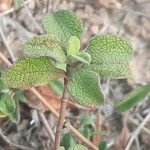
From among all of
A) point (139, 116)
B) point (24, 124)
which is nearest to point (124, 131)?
point (139, 116)

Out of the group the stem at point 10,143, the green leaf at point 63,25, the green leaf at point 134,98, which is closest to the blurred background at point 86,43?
the stem at point 10,143

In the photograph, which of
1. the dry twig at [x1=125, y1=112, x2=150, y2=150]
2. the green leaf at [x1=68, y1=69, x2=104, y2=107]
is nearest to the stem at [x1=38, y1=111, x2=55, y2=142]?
the dry twig at [x1=125, y1=112, x2=150, y2=150]

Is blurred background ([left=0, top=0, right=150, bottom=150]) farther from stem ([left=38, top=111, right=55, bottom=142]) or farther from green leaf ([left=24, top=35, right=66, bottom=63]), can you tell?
green leaf ([left=24, top=35, right=66, bottom=63])

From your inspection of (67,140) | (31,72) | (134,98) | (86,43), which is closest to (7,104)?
(67,140)

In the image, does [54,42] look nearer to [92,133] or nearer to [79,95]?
[79,95]

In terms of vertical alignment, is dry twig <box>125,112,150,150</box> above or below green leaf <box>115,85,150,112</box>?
below

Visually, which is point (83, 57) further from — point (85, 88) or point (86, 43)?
point (86, 43)
